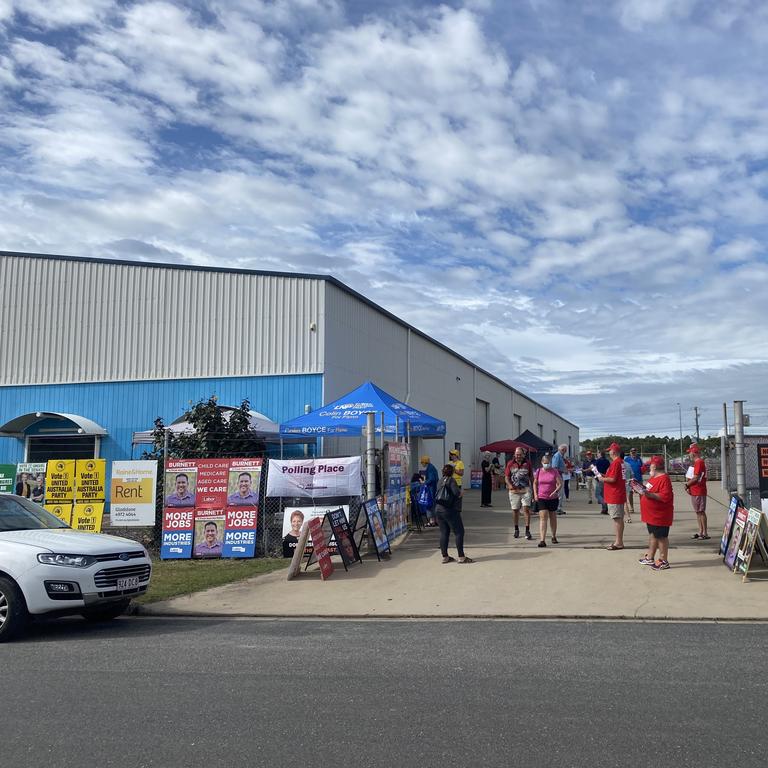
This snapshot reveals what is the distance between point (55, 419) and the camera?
25.7 meters

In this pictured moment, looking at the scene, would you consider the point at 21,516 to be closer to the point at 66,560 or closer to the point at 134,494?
the point at 66,560

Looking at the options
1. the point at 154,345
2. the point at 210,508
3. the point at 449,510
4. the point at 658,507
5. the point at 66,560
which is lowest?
the point at 66,560

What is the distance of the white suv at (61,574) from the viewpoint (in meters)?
8.08

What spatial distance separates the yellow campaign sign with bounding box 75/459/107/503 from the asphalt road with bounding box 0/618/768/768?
7.18m

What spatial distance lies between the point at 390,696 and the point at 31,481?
40.4 ft

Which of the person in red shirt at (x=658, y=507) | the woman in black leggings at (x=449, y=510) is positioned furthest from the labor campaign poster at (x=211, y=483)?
the person in red shirt at (x=658, y=507)

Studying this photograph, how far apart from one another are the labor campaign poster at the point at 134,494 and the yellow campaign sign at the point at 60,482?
131cm

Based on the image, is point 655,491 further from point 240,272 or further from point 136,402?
point 136,402

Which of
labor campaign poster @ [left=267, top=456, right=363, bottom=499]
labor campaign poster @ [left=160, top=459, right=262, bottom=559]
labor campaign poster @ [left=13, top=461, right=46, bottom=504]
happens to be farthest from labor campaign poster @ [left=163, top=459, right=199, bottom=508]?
labor campaign poster @ [left=13, top=461, right=46, bottom=504]

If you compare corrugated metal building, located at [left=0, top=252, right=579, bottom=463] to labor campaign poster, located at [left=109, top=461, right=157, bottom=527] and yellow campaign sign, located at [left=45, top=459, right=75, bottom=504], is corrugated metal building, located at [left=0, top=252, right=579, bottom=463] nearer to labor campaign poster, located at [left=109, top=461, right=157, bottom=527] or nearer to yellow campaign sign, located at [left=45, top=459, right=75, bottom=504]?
yellow campaign sign, located at [left=45, top=459, right=75, bottom=504]

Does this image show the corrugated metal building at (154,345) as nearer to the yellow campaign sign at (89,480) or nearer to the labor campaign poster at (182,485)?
the yellow campaign sign at (89,480)

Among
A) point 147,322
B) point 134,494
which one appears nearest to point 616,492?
point 134,494

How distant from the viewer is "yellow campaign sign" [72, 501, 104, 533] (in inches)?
600

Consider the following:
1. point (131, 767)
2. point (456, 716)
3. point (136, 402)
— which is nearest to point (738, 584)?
point (456, 716)
